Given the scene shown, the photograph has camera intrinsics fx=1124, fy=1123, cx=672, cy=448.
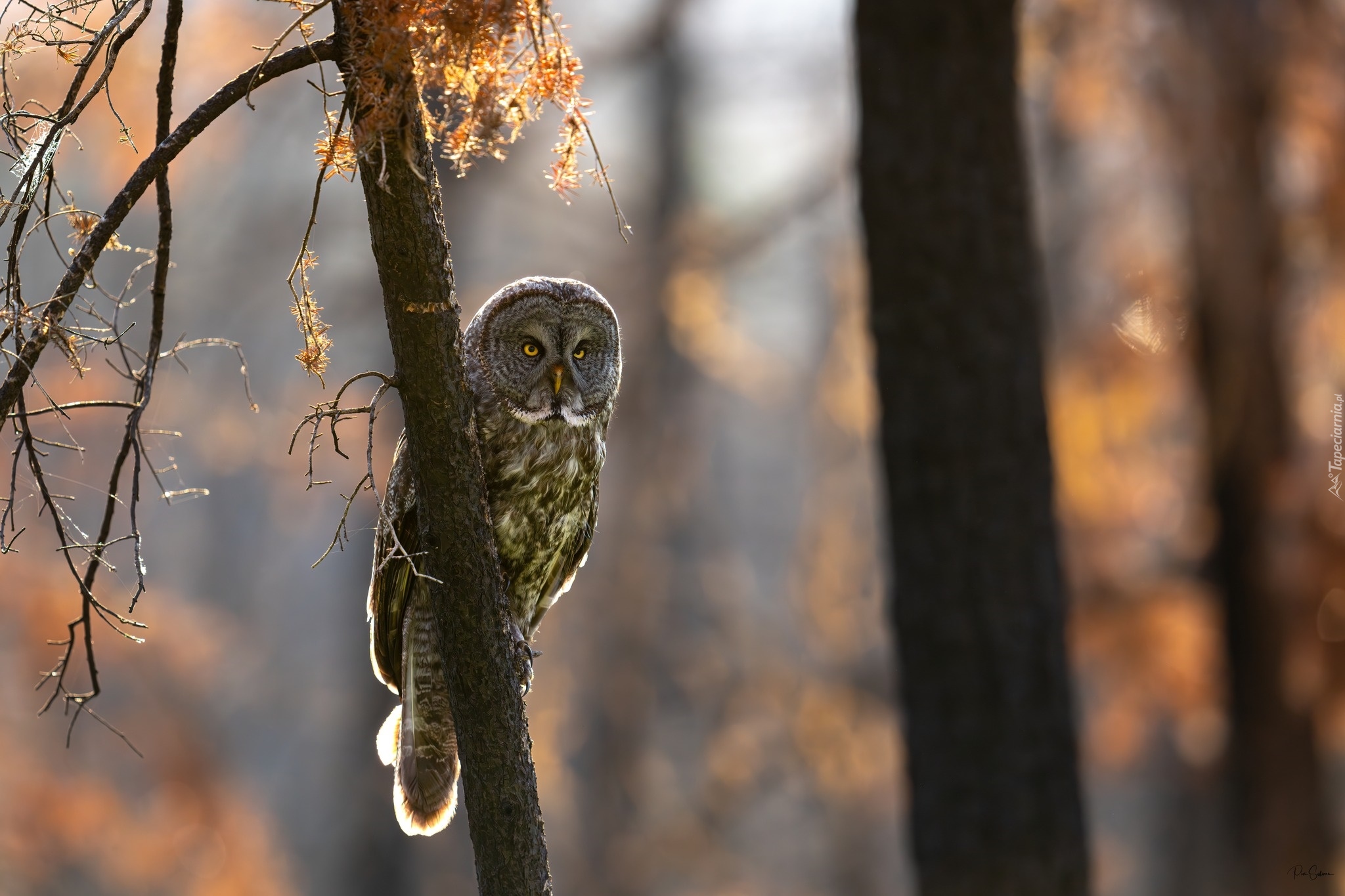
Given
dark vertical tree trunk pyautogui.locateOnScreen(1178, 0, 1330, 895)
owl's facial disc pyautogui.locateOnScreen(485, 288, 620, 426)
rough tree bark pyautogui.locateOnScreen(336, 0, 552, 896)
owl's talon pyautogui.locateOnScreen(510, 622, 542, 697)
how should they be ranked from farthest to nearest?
dark vertical tree trunk pyautogui.locateOnScreen(1178, 0, 1330, 895), owl's facial disc pyautogui.locateOnScreen(485, 288, 620, 426), owl's talon pyautogui.locateOnScreen(510, 622, 542, 697), rough tree bark pyautogui.locateOnScreen(336, 0, 552, 896)

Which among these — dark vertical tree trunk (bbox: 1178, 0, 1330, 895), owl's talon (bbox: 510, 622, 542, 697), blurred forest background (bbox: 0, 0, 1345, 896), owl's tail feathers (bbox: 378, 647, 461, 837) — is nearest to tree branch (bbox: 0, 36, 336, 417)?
owl's talon (bbox: 510, 622, 542, 697)

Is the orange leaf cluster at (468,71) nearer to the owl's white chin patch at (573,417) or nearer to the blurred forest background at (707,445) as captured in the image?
the owl's white chin patch at (573,417)

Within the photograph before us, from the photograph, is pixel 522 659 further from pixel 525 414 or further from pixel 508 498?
pixel 525 414

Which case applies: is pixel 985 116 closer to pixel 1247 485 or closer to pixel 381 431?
pixel 1247 485

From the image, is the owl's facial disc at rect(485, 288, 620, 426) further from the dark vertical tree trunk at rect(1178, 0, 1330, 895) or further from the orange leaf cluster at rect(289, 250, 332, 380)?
the dark vertical tree trunk at rect(1178, 0, 1330, 895)

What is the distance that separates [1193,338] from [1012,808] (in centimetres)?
575

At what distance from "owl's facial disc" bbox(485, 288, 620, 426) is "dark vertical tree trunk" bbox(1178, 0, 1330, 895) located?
19.2 ft

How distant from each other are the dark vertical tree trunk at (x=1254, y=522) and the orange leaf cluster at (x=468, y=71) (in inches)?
265

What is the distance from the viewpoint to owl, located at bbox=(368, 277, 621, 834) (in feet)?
9.46

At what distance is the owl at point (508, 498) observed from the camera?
9.46 ft

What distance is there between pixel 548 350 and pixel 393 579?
750 mm

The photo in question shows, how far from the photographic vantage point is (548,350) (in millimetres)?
3119
